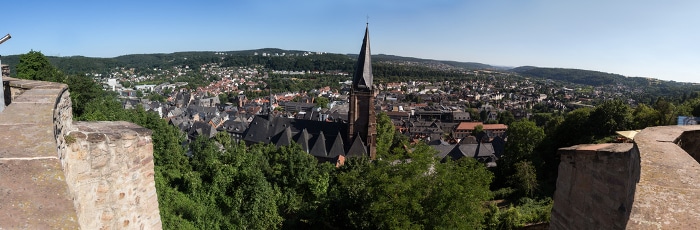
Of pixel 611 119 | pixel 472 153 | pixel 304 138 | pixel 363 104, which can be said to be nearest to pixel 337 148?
pixel 304 138

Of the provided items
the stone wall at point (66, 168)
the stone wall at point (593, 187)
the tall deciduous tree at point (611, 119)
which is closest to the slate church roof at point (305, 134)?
the tall deciduous tree at point (611, 119)

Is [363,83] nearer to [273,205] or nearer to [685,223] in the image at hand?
[273,205]

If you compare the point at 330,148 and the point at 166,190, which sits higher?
the point at 166,190

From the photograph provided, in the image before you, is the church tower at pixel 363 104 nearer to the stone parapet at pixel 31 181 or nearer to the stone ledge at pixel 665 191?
the stone ledge at pixel 665 191

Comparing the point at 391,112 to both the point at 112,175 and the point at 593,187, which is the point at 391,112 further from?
the point at 112,175

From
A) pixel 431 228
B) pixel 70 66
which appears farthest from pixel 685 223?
pixel 70 66

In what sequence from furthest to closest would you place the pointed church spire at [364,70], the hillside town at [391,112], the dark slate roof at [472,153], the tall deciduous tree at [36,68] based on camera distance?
the hillside town at [391,112], the dark slate roof at [472,153], the pointed church spire at [364,70], the tall deciduous tree at [36,68]

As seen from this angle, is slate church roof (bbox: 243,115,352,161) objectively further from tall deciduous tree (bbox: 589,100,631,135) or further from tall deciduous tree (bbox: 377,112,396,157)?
tall deciduous tree (bbox: 589,100,631,135)
